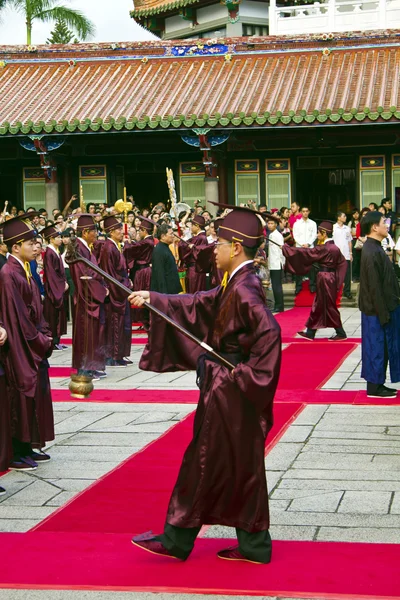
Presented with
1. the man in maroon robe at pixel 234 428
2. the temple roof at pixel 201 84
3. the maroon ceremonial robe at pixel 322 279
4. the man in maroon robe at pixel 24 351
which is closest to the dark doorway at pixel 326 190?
the temple roof at pixel 201 84

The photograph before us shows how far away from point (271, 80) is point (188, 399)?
478 inches

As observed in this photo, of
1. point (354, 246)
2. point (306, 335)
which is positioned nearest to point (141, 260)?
point (306, 335)

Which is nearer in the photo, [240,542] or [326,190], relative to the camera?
[240,542]

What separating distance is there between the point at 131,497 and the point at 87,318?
15.3 feet

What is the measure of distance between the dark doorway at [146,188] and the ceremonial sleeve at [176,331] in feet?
52.4

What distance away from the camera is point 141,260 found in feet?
48.2

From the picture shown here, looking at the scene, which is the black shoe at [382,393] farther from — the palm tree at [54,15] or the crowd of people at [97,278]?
the palm tree at [54,15]

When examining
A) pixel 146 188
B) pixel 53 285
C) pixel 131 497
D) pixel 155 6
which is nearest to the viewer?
pixel 131 497

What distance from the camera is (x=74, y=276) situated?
10.3 m

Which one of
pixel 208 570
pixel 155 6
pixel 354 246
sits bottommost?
pixel 208 570

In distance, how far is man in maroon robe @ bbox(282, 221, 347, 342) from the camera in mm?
12617

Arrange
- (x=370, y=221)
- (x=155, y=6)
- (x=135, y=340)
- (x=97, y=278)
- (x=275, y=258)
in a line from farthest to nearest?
1. (x=155, y=6)
2. (x=275, y=258)
3. (x=135, y=340)
4. (x=97, y=278)
5. (x=370, y=221)

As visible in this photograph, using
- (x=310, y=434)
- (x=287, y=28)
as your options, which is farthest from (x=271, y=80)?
(x=310, y=434)

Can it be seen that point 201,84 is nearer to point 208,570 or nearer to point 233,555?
point 233,555
